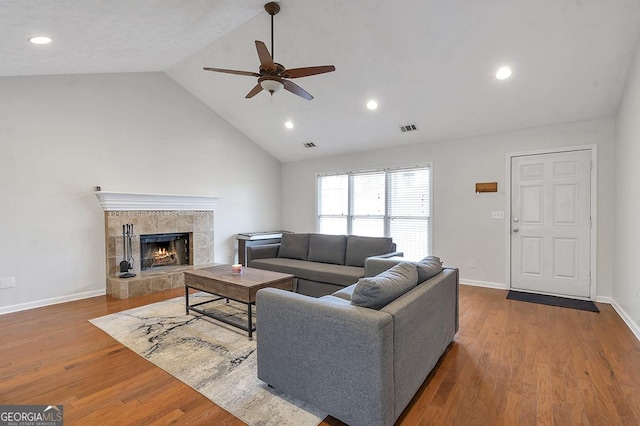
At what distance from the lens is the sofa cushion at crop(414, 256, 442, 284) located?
7.89 ft

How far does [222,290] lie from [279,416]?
160cm

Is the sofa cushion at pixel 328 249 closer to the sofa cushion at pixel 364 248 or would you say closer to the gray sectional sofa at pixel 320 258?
the gray sectional sofa at pixel 320 258

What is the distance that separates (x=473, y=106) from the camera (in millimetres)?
4355

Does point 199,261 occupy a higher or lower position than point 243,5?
lower

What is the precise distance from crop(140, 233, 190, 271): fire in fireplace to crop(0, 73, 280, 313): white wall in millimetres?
679

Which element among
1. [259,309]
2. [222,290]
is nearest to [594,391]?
[259,309]

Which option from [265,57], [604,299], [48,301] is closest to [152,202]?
[48,301]

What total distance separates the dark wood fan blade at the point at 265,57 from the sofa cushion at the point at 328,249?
8.74 ft

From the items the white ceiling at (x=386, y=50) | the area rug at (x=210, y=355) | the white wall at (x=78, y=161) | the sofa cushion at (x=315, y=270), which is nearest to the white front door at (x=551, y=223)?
the white ceiling at (x=386, y=50)

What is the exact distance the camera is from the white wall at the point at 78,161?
3.83 m

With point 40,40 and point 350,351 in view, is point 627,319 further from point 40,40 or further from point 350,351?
point 40,40

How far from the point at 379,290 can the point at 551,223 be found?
4009 millimetres

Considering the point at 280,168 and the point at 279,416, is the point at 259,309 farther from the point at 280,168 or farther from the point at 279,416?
the point at 280,168

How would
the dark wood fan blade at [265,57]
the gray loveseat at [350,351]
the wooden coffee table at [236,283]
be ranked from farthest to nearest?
the wooden coffee table at [236,283], the dark wood fan blade at [265,57], the gray loveseat at [350,351]
